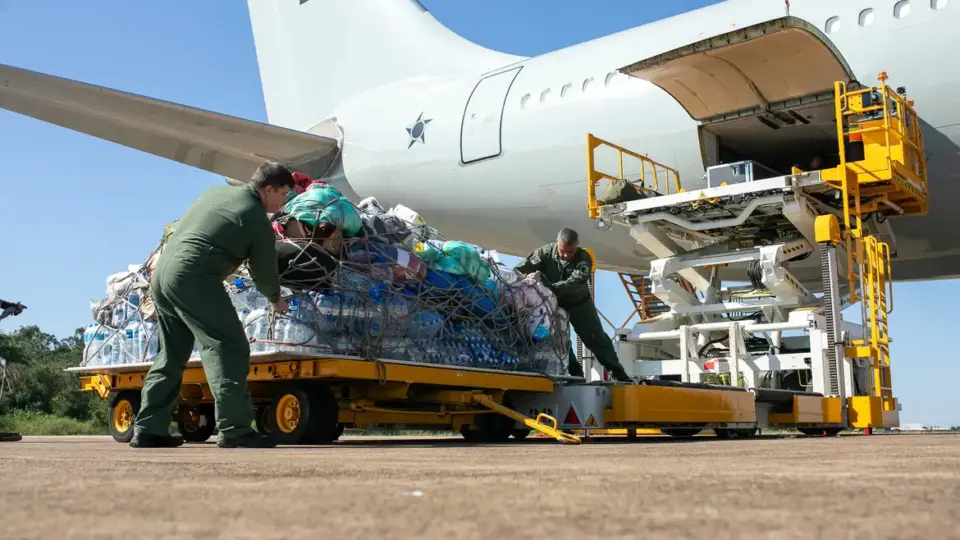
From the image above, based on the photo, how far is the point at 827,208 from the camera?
7.78m

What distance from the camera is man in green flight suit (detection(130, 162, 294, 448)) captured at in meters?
3.63

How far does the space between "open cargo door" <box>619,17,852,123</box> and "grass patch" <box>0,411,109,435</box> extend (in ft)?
28.4

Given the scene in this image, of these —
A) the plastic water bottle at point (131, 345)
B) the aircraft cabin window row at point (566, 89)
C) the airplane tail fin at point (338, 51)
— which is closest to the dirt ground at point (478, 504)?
the plastic water bottle at point (131, 345)

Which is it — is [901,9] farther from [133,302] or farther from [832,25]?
[133,302]

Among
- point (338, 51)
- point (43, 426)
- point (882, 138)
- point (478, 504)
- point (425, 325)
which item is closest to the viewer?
point (478, 504)

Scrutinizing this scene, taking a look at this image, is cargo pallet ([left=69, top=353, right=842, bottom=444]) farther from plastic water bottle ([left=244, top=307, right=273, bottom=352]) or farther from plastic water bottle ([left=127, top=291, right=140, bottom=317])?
plastic water bottle ([left=127, top=291, right=140, bottom=317])

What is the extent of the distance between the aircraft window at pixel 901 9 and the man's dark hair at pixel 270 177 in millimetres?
6283

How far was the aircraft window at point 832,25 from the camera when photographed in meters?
8.29

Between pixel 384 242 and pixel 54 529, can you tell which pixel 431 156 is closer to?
pixel 384 242

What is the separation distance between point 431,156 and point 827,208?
17.6 feet

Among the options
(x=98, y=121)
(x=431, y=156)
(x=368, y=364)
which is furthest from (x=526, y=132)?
(x=368, y=364)

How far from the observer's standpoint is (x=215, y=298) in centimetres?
371

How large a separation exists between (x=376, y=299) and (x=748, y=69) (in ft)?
15.9

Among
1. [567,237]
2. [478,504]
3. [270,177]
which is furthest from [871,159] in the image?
[478,504]
